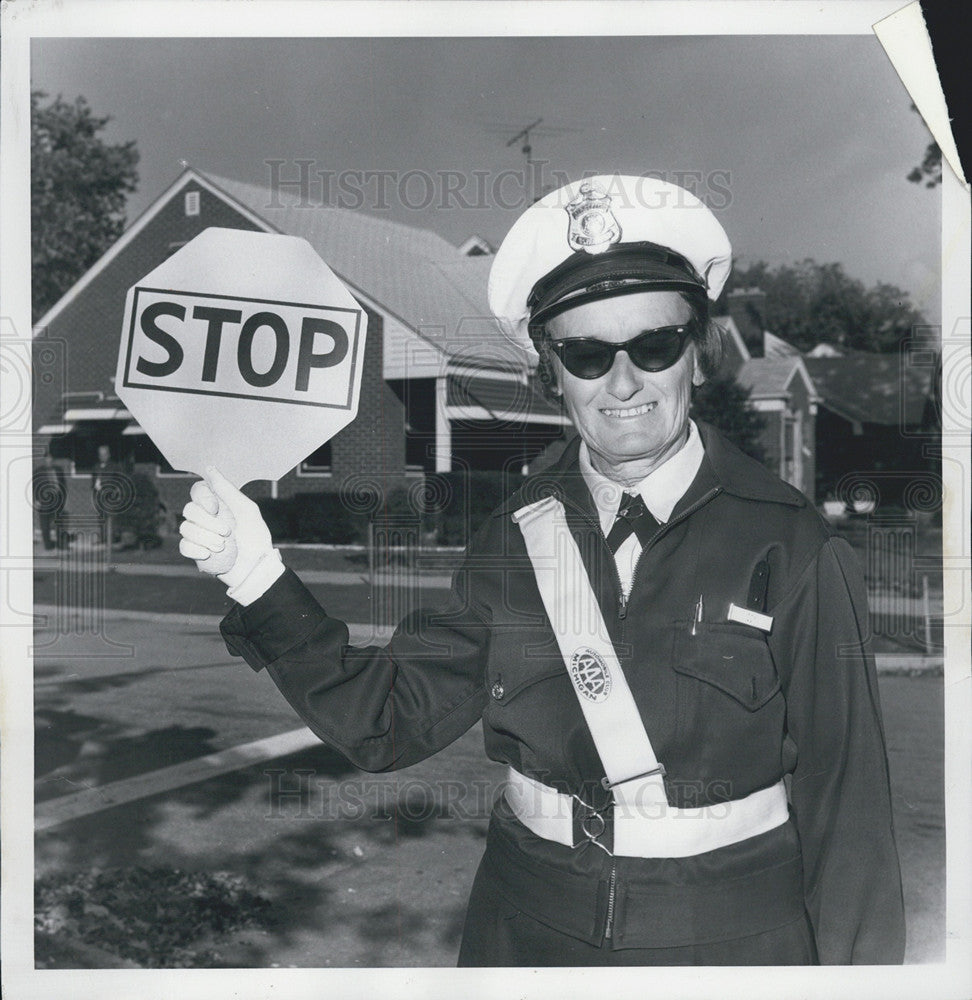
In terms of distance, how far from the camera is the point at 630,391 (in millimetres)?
1993

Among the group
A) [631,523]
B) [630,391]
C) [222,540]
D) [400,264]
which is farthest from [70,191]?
[631,523]

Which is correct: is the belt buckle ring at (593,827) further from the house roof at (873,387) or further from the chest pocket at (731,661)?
the house roof at (873,387)

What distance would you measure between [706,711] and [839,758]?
0.85 ft

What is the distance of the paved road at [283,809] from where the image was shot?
2469mm

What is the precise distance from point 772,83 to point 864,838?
5.68ft

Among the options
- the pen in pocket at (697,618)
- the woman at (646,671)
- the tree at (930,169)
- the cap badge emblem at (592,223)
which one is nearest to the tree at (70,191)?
the woman at (646,671)

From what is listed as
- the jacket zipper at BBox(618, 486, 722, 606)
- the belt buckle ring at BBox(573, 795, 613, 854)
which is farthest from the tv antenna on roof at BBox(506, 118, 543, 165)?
the belt buckle ring at BBox(573, 795, 613, 854)

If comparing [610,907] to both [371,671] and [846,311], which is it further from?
[846,311]

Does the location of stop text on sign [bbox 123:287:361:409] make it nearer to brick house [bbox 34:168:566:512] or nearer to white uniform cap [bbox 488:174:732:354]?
brick house [bbox 34:168:566:512]

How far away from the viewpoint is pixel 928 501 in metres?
2.44

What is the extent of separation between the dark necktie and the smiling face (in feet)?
0.15

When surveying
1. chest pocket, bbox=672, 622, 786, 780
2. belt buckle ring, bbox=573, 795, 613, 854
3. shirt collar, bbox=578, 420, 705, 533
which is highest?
shirt collar, bbox=578, 420, 705, 533

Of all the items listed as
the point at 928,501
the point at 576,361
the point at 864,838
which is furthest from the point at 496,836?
the point at 928,501

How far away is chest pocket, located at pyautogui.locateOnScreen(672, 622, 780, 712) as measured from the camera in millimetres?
1940
